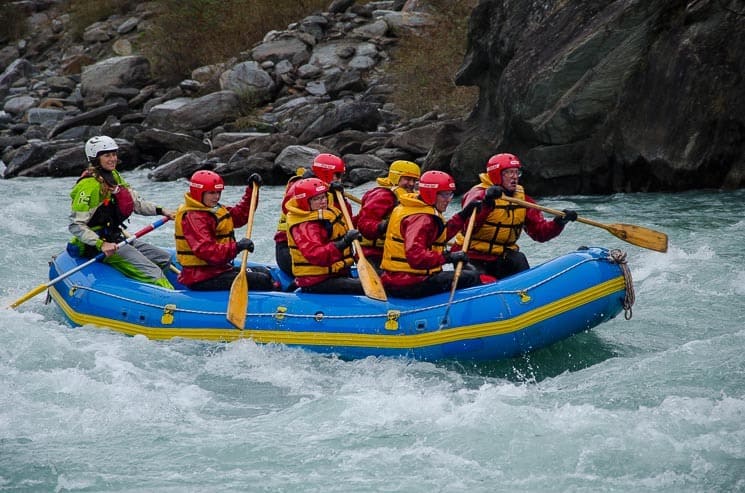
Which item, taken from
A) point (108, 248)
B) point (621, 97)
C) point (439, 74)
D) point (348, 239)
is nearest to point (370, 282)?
point (348, 239)

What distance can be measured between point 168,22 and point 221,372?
689 inches

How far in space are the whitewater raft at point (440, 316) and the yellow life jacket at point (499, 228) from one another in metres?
0.61

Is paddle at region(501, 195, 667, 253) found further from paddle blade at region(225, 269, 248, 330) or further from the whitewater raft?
paddle blade at region(225, 269, 248, 330)

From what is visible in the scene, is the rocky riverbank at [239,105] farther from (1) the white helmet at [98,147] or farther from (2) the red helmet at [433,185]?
(2) the red helmet at [433,185]

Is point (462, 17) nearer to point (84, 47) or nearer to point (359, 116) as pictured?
point (359, 116)

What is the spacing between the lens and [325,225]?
732 cm

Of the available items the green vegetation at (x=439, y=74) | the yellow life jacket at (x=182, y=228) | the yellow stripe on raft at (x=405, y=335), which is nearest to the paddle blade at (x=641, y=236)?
the yellow stripe on raft at (x=405, y=335)

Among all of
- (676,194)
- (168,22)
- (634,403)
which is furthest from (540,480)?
(168,22)

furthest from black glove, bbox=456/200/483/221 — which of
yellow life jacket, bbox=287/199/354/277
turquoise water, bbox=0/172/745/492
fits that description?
turquoise water, bbox=0/172/745/492

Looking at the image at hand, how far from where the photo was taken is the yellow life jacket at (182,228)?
745cm

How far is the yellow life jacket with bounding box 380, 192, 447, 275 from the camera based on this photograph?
698cm

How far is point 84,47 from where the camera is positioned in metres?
27.5

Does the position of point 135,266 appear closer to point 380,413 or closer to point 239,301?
point 239,301

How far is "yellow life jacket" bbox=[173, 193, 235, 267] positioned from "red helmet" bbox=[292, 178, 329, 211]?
2.34ft
